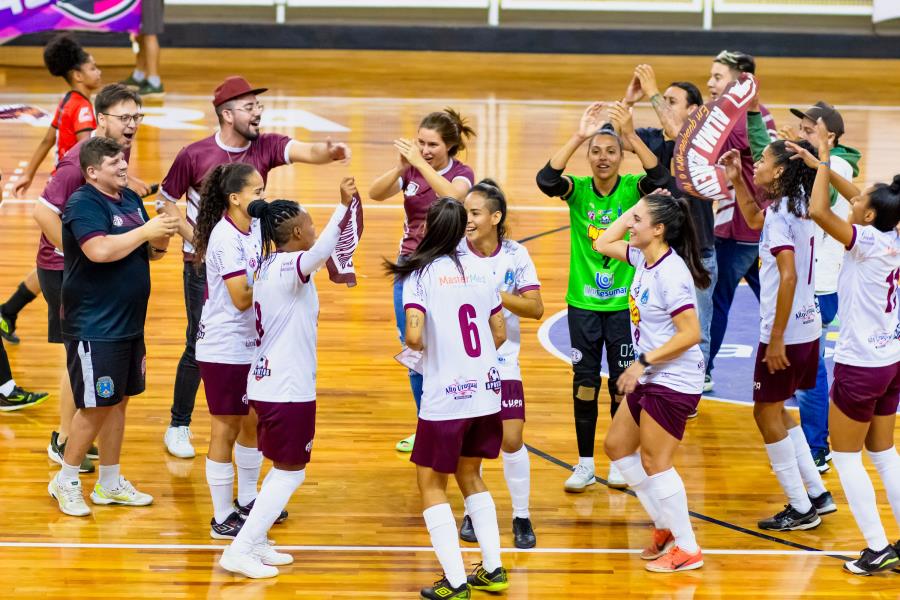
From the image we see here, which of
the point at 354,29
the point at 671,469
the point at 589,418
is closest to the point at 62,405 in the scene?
the point at 589,418

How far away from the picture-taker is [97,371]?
18.6 ft

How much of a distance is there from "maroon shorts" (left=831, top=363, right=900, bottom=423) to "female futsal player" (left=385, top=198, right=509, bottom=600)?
61.1 inches

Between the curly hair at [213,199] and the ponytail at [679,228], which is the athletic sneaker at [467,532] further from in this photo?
the curly hair at [213,199]

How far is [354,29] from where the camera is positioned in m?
20.2

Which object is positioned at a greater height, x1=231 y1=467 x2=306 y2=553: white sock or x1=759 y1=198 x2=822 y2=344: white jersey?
x1=759 y1=198 x2=822 y2=344: white jersey

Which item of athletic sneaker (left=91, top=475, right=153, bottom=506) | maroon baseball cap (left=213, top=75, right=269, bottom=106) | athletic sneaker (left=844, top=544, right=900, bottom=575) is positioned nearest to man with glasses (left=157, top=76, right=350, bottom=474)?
maroon baseball cap (left=213, top=75, right=269, bottom=106)

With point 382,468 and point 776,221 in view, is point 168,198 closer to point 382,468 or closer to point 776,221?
point 382,468

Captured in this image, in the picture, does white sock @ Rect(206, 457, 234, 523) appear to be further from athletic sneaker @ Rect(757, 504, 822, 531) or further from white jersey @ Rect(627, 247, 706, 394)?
athletic sneaker @ Rect(757, 504, 822, 531)

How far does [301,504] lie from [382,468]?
1.98 feet

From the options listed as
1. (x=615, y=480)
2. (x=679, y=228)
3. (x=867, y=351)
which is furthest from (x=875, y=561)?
(x=679, y=228)

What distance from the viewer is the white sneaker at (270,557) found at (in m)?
5.41

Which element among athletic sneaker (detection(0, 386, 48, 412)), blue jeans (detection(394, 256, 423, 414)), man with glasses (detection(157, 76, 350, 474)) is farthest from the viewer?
athletic sneaker (detection(0, 386, 48, 412))

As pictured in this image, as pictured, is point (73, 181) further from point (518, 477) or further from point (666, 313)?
point (666, 313)

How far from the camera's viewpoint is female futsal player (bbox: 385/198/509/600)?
498 centimetres
